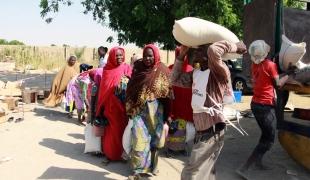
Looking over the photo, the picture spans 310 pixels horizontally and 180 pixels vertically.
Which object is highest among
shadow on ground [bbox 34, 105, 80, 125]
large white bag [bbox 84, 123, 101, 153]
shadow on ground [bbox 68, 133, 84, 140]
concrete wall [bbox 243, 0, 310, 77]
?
concrete wall [bbox 243, 0, 310, 77]

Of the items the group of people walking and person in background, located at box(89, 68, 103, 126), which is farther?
person in background, located at box(89, 68, 103, 126)

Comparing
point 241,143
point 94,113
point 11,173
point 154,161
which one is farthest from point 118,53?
point 241,143

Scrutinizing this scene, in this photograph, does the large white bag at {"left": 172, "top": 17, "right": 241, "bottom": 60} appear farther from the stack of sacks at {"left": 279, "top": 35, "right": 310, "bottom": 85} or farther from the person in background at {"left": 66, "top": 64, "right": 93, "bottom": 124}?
the person in background at {"left": 66, "top": 64, "right": 93, "bottom": 124}

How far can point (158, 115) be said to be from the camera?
5441mm

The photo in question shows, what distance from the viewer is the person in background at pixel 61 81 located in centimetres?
1066

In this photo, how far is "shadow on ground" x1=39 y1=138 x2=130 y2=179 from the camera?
602 centimetres

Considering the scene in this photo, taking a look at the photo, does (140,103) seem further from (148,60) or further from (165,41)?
(165,41)

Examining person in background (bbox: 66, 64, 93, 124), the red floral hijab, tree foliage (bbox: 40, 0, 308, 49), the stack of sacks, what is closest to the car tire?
tree foliage (bbox: 40, 0, 308, 49)

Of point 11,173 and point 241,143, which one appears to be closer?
point 11,173

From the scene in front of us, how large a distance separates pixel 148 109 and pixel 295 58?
6.42ft

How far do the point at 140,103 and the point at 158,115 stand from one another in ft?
0.89

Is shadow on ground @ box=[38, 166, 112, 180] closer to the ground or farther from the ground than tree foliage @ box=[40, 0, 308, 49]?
closer to the ground

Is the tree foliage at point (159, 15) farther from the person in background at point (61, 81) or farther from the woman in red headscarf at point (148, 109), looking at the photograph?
the woman in red headscarf at point (148, 109)

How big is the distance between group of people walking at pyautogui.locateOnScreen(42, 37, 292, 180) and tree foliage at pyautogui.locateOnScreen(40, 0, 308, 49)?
6188 mm
